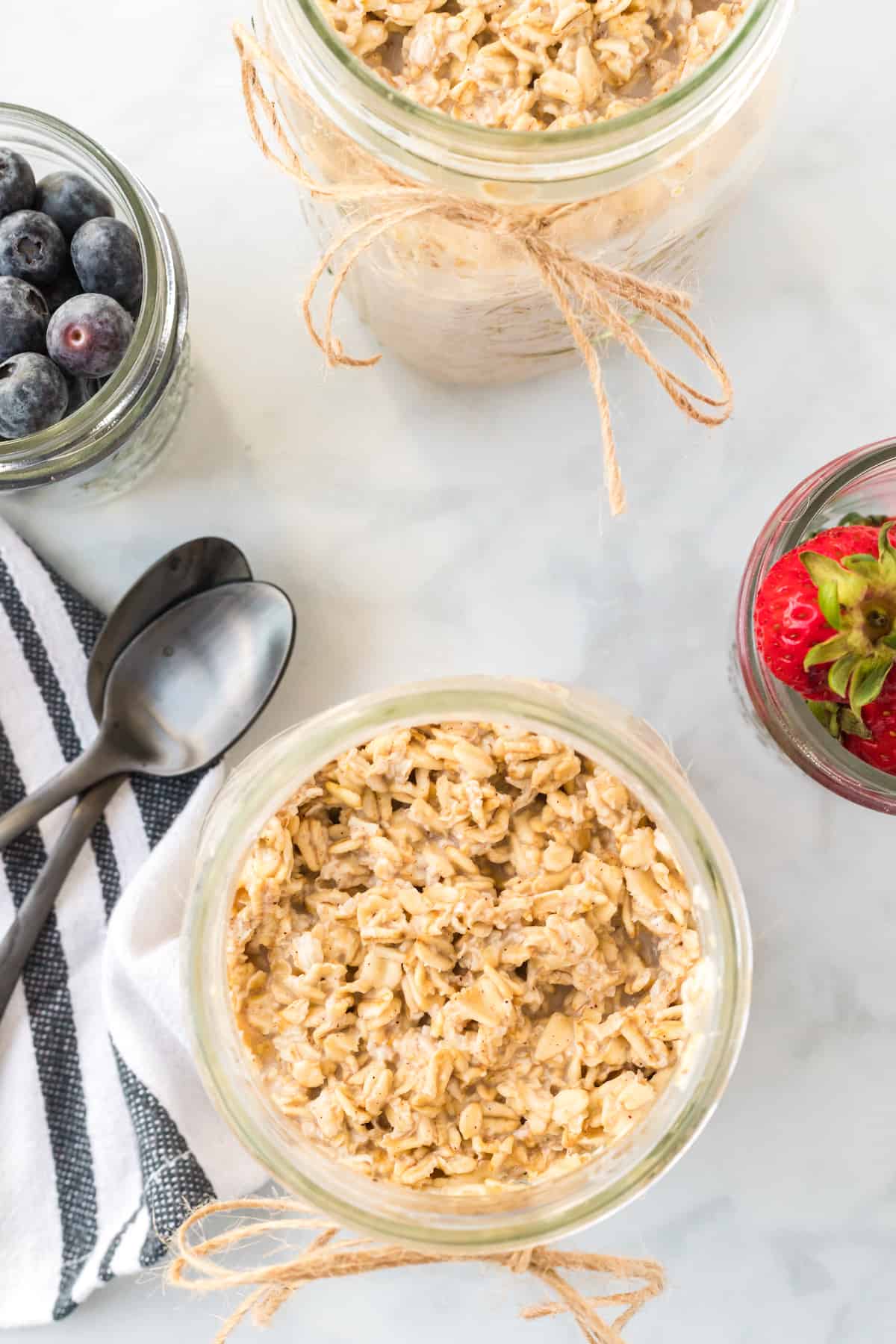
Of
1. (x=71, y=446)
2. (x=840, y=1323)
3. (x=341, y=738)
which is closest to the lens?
(x=341, y=738)

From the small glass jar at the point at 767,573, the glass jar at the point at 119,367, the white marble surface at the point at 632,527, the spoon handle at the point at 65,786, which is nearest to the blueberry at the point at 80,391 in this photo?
the glass jar at the point at 119,367

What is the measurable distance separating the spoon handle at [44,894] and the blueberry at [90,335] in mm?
292

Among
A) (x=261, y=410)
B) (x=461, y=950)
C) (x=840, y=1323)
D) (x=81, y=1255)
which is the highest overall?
(x=261, y=410)

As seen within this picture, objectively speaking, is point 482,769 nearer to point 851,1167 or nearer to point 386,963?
point 386,963

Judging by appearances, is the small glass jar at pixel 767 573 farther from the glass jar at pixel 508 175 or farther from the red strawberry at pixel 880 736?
the glass jar at pixel 508 175

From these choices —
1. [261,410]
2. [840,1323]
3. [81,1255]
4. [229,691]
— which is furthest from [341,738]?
[840,1323]

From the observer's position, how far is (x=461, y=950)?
0.73 metres

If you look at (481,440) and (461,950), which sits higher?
(481,440)

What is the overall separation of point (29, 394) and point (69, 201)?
0.49 ft

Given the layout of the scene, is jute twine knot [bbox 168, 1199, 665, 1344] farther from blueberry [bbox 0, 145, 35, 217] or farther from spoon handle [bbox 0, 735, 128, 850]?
blueberry [bbox 0, 145, 35, 217]

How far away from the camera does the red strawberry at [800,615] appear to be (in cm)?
73

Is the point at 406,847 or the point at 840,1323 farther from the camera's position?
the point at 840,1323

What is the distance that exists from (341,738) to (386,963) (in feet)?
0.44

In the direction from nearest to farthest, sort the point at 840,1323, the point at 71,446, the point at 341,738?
the point at 341,738
the point at 71,446
the point at 840,1323
